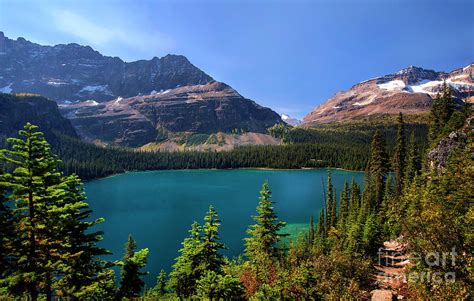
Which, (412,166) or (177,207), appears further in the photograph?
(177,207)

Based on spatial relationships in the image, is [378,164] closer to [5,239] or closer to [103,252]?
[103,252]

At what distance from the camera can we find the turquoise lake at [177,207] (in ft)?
236

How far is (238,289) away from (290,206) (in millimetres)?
87712

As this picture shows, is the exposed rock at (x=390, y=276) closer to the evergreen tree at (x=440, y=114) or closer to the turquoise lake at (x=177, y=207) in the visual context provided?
the evergreen tree at (x=440, y=114)

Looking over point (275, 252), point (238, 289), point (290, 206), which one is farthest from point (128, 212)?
point (238, 289)

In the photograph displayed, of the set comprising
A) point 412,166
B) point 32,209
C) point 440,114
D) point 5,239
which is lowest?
point 5,239

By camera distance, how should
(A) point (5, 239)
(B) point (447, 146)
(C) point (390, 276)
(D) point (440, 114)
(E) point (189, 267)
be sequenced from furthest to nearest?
(D) point (440, 114) < (B) point (447, 146) < (C) point (390, 276) < (E) point (189, 267) < (A) point (5, 239)

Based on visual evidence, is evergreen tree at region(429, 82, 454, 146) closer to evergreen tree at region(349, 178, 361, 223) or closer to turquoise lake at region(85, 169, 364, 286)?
evergreen tree at region(349, 178, 361, 223)

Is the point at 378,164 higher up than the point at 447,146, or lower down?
lower down

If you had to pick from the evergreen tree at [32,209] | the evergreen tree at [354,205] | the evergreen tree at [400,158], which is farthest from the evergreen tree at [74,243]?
the evergreen tree at [400,158]

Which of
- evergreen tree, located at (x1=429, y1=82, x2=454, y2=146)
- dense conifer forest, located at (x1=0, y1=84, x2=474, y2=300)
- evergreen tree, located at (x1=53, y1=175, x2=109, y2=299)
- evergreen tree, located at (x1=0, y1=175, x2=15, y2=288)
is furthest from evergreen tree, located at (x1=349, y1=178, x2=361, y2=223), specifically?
evergreen tree, located at (x1=0, y1=175, x2=15, y2=288)

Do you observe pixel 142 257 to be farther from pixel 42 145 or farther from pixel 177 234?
pixel 177 234

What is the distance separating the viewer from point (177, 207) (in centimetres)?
11425

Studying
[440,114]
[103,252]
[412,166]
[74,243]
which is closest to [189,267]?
[103,252]
